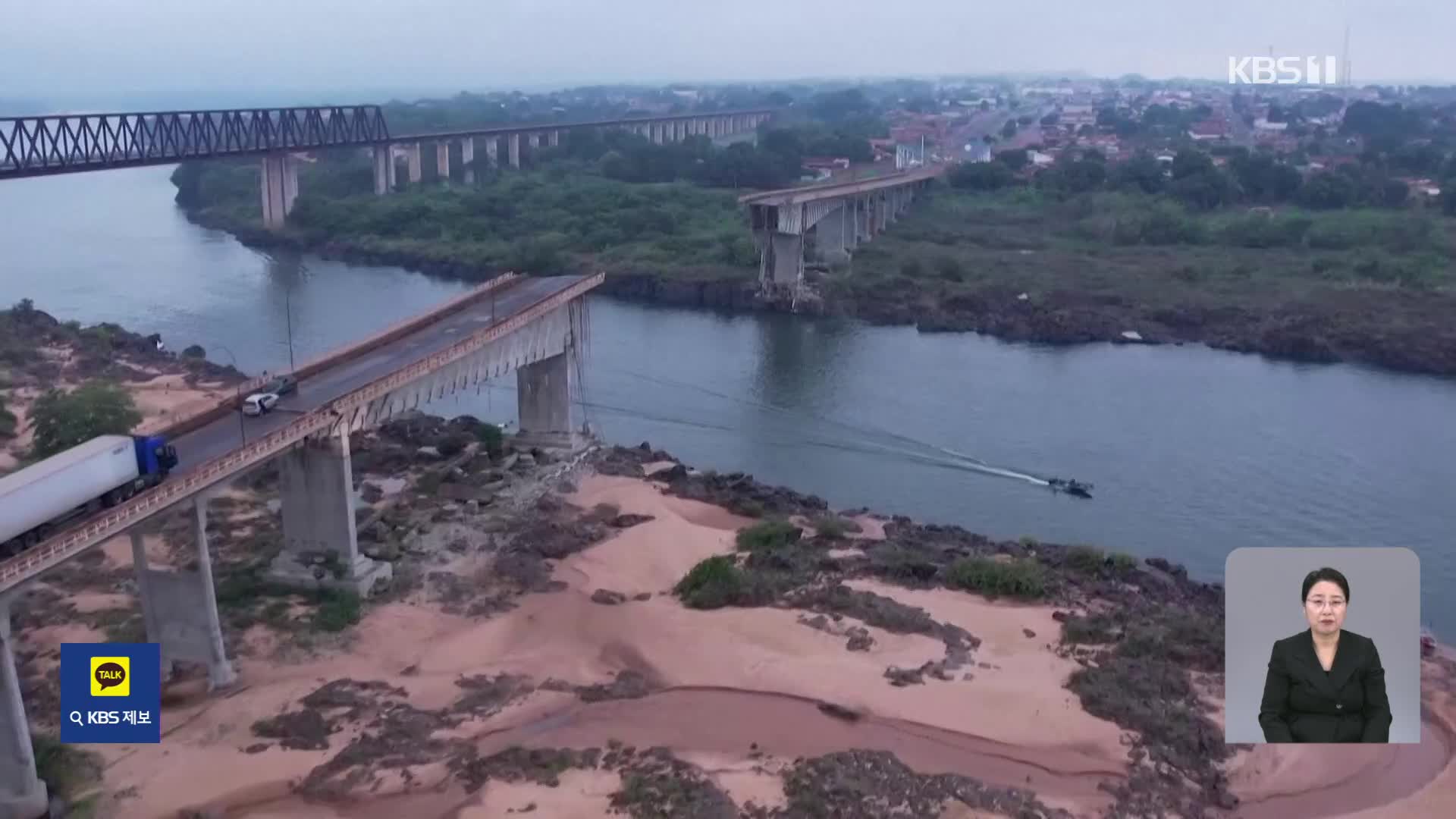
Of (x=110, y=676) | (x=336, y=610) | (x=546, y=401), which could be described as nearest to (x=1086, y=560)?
(x=546, y=401)

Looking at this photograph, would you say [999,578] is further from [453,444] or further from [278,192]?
[278,192]

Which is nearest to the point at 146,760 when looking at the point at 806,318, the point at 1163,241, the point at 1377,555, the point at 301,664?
the point at 301,664

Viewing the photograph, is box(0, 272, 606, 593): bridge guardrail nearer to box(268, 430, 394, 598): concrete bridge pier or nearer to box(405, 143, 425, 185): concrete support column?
box(268, 430, 394, 598): concrete bridge pier

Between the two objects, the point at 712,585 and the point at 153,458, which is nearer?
the point at 153,458

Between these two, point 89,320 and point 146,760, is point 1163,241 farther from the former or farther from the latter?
point 146,760

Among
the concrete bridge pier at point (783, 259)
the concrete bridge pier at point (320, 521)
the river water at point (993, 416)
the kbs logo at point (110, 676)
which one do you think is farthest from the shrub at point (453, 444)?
the concrete bridge pier at point (783, 259)

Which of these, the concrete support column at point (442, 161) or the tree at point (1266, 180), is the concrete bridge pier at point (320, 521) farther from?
the concrete support column at point (442, 161)

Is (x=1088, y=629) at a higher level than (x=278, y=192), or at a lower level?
lower
